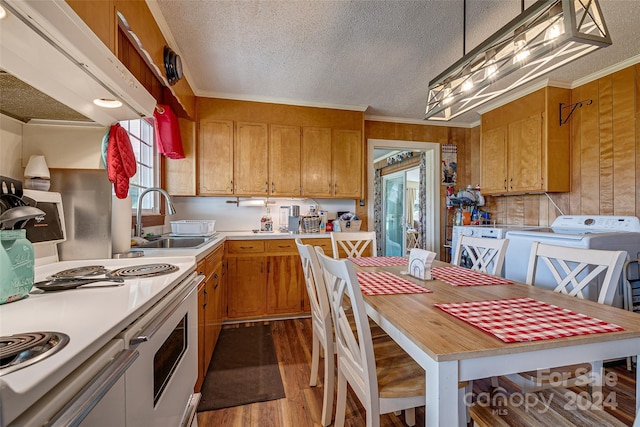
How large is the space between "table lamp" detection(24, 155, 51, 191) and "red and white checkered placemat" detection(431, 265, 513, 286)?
2.08 m

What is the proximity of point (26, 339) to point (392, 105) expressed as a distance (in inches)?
145

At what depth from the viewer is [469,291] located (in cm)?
138

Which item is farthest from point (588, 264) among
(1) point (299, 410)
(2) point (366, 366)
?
(1) point (299, 410)

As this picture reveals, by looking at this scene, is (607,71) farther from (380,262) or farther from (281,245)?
(281,245)

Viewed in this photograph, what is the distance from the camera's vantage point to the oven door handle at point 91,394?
466mm

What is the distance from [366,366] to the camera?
104 centimetres

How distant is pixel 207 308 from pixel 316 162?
2.09 m

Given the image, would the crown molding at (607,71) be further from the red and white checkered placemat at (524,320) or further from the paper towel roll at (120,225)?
the paper towel roll at (120,225)

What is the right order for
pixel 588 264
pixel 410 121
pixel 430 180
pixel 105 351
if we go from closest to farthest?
pixel 105 351 → pixel 588 264 → pixel 410 121 → pixel 430 180

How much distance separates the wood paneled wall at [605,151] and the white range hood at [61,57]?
3791 mm

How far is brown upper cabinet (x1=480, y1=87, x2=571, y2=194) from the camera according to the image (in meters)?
2.97

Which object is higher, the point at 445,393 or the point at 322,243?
the point at 322,243

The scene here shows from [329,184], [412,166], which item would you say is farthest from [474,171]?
[329,184]

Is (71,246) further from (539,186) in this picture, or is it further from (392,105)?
(539,186)
